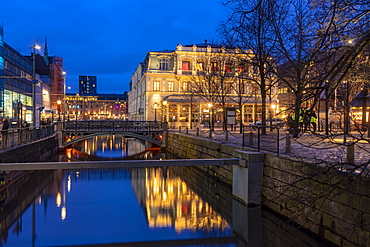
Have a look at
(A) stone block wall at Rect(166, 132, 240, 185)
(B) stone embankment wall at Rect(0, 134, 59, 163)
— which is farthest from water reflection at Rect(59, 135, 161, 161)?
(A) stone block wall at Rect(166, 132, 240, 185)

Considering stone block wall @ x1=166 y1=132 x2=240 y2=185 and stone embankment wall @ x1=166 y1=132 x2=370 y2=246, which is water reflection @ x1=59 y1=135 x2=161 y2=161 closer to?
stone block wall @ x1=166 y1=132 x2=240 y2=185

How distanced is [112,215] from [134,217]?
34.4 inches

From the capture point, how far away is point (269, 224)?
40.1ft

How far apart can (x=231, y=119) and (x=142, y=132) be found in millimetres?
13400

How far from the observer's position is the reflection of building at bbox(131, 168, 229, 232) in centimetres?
1297

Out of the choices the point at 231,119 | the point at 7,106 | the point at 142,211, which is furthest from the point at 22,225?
the point at 7,106

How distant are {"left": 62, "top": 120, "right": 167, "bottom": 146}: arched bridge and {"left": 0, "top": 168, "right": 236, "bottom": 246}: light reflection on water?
16070 mm

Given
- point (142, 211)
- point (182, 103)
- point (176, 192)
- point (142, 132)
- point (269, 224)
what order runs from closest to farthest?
1. point (269, 224)
2. point (142, 211)
3. point (176, 192)
4. point (142, 132)
5. point (182, 103)

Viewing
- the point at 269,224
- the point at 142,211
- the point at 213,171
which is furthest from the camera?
the point at 213,171

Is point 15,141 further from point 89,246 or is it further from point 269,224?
point 269,224

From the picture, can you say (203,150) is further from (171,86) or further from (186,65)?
(186,65)

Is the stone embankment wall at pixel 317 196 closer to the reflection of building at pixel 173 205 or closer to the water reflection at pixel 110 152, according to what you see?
the reflection of building at pixel 173 205

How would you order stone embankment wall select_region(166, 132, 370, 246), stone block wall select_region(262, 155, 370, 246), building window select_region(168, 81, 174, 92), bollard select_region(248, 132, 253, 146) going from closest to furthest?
stone embankment wall select_region(166, 132, 370, 246), stone block wall select_region(262, 155, 370, 246), bollard select_region(248, 132, 253, 146), building window select_region(168, 81, 174, 92)

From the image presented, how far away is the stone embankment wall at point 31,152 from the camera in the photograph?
1717 cm
